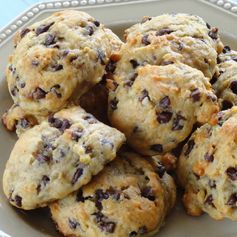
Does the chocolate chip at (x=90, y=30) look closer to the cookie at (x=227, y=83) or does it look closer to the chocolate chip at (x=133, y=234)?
the cookie at (x=227, y=83)

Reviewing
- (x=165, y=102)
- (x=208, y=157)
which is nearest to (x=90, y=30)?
(x=165, y=102)

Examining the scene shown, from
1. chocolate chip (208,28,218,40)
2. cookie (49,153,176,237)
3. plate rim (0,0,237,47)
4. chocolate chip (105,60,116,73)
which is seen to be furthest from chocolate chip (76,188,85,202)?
plate rim (0,0,237,47)

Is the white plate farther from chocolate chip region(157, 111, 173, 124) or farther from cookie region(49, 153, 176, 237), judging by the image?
chocolate chip region(157, 111, 173, 124)

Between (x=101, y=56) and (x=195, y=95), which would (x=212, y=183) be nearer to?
(x=195, y=95)

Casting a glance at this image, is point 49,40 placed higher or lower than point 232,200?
higher

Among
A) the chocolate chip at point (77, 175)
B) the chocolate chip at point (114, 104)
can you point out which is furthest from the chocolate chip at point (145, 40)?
the chocolate chip at point (77, 175)
